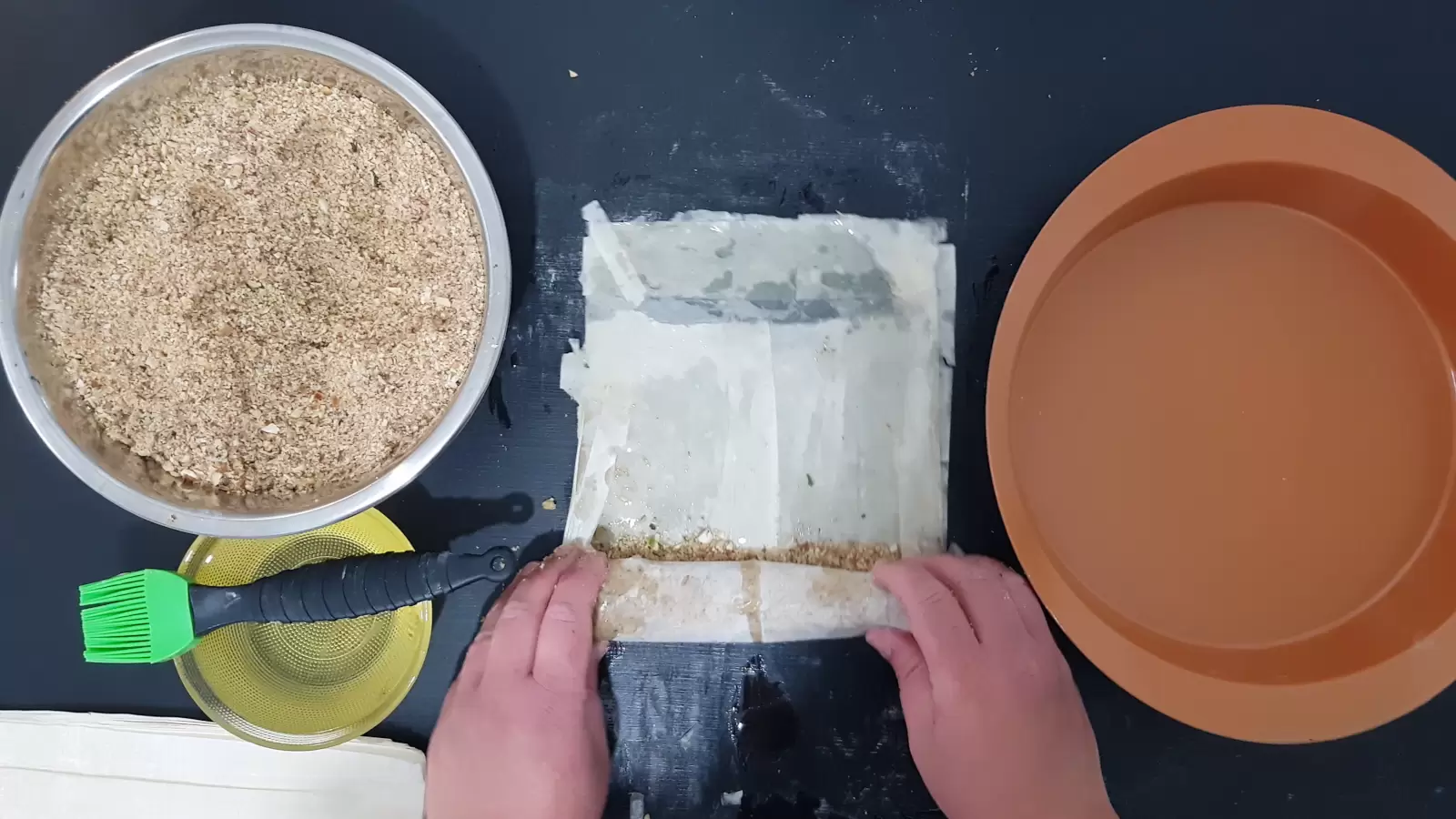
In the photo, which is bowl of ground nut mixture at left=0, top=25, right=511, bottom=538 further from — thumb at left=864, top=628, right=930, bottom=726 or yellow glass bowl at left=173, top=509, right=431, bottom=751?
thumb at left=864, top=628, right=930, bottom=726

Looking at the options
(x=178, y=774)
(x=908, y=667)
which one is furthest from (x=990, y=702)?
(x=178, y=774)

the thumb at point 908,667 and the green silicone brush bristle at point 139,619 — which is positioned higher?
the green silicone brush bristle at point 139,619

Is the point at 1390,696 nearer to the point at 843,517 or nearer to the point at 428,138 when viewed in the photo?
the point at 843,517

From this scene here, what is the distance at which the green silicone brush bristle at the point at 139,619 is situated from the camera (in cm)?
59

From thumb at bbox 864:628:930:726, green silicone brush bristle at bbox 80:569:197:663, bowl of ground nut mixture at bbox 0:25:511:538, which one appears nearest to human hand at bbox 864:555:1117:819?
thumb at bbox 864:628:930:726

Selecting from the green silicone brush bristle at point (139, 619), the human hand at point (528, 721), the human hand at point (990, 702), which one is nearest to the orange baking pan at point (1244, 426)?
the human hand at point (990, 702)

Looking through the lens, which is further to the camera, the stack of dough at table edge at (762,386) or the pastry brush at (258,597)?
the stack of dough at table edge at (762,386)

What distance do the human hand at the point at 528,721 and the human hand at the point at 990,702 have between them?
0.87 ft

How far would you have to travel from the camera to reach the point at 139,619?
1.95 feet

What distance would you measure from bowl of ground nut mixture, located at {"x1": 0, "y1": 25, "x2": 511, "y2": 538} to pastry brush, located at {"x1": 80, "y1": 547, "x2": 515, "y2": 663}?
6cm

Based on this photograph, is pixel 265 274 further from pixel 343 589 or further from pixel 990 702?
pixel 990 702

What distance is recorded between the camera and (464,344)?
0.62 metres

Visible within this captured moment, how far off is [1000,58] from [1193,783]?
0.68 metres

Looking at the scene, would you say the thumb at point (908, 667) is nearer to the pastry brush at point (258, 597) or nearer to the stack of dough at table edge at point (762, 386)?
the stack of dough at table edge at point (762, 386)
